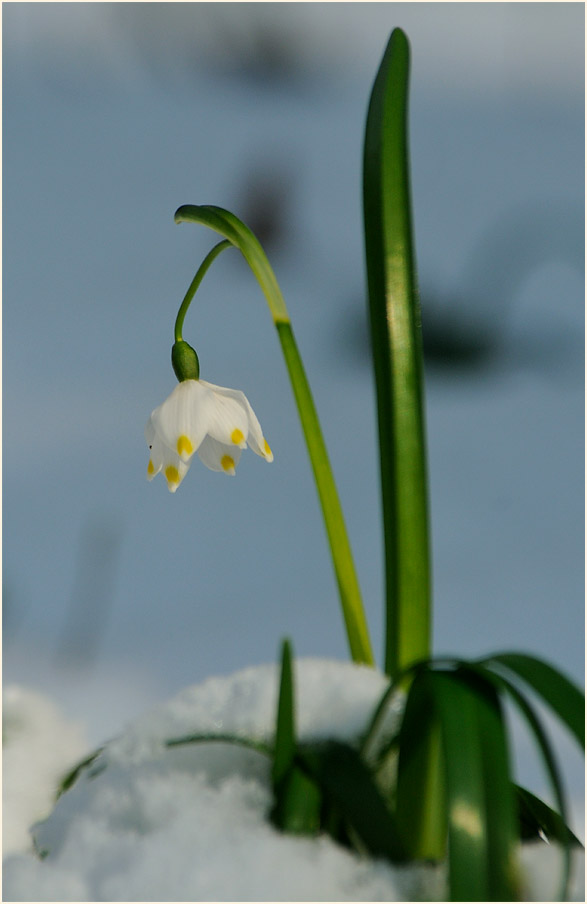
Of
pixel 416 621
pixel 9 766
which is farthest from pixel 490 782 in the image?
pixel 9 766

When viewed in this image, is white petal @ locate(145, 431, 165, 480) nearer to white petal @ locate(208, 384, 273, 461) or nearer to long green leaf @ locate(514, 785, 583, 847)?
white petal @ locate(208, 384, 273, 461)

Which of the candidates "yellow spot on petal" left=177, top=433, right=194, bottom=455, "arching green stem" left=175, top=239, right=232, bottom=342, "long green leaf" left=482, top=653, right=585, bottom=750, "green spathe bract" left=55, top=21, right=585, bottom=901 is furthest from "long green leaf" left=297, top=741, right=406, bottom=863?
"arching green stem" left=175, top=239, right=232, bottom=342

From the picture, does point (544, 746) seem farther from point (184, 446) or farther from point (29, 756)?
point (29, 756)

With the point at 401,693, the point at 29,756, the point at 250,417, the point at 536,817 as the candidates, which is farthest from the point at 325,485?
the point at 29,756

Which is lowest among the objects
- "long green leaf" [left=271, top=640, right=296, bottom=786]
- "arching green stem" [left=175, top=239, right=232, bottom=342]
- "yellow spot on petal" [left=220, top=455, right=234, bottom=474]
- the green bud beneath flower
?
"long green leaf" [left=271, top=640, right=296, bottom=786]

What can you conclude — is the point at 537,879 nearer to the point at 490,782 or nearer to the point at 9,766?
the point at 490,782

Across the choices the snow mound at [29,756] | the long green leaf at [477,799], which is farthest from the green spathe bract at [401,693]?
the snow mound at [29,756]

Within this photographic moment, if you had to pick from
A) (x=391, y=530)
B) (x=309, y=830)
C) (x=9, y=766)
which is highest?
(x=391, y=530)
